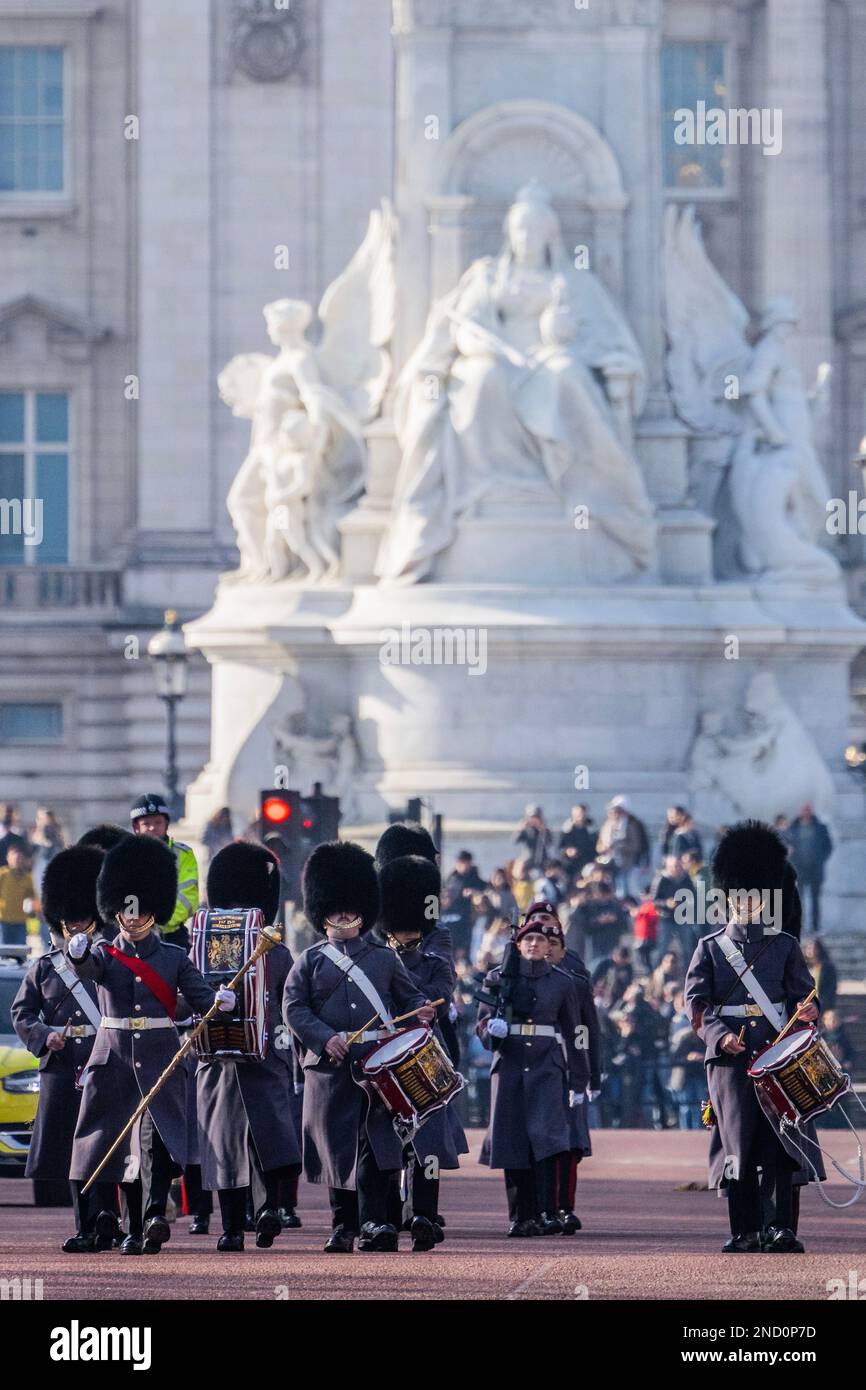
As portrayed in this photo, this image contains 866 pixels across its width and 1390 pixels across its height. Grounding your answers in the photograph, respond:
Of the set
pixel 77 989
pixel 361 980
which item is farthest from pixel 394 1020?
pixel 77 989

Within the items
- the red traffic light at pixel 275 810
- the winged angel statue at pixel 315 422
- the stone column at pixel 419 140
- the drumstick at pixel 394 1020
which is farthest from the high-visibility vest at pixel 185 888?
the stone column at pixel 419 140

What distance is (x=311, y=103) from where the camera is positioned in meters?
55.0

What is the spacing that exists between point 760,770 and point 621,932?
4908 millimetres

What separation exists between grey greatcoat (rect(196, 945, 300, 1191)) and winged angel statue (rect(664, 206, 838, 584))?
64.9 feet

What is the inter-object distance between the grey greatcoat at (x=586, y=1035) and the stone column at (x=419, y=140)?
56.9 feet

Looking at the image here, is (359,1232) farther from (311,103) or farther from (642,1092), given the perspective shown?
(311,103)

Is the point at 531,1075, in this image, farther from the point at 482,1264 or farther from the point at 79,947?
the point at 79,947

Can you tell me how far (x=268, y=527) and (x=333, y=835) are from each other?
330 inches

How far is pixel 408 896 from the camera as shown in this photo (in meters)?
19.8

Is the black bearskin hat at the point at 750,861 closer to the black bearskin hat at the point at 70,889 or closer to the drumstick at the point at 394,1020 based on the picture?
the drumstick at the point at 394,1020

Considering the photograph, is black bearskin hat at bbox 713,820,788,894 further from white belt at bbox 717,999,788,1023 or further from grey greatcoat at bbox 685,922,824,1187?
white belt at bbox 717,999,788,1023
